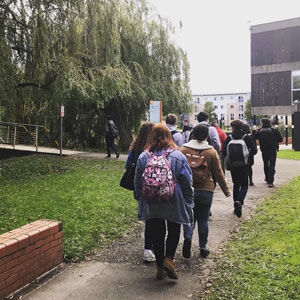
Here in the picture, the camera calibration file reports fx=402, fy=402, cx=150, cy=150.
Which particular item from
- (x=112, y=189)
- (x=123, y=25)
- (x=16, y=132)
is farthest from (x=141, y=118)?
(x=112, y=189)

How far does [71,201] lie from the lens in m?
7.76

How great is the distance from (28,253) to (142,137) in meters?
1.85

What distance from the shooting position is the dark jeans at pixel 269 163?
10.3 m

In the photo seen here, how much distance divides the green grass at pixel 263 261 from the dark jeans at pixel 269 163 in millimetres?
3170

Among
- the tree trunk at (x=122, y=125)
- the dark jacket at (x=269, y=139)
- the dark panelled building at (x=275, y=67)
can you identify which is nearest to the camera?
the dark jacket at (x=269, y=139)

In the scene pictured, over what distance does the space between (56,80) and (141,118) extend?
8917 mm

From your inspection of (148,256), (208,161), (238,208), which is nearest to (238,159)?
(238,208)

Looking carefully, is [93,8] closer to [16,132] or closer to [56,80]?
[56,80]

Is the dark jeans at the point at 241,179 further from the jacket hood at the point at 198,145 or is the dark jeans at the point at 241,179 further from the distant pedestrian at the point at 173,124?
the jacket hood at the point at 198,145

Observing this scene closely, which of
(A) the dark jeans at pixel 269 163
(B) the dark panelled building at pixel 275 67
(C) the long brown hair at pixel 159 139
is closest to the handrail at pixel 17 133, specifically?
(A) the dark jeans at pixel 269 163

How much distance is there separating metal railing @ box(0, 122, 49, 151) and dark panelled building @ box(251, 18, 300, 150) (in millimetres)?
25482

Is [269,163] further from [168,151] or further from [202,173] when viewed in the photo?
[168,151]

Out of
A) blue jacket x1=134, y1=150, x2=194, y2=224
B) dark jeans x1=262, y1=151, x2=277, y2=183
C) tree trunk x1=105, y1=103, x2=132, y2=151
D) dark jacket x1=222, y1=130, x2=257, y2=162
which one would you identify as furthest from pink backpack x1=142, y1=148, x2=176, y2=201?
tree trunk x1=105, y1=103, x2=132, y2=151

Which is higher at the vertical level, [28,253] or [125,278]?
[28,253]
